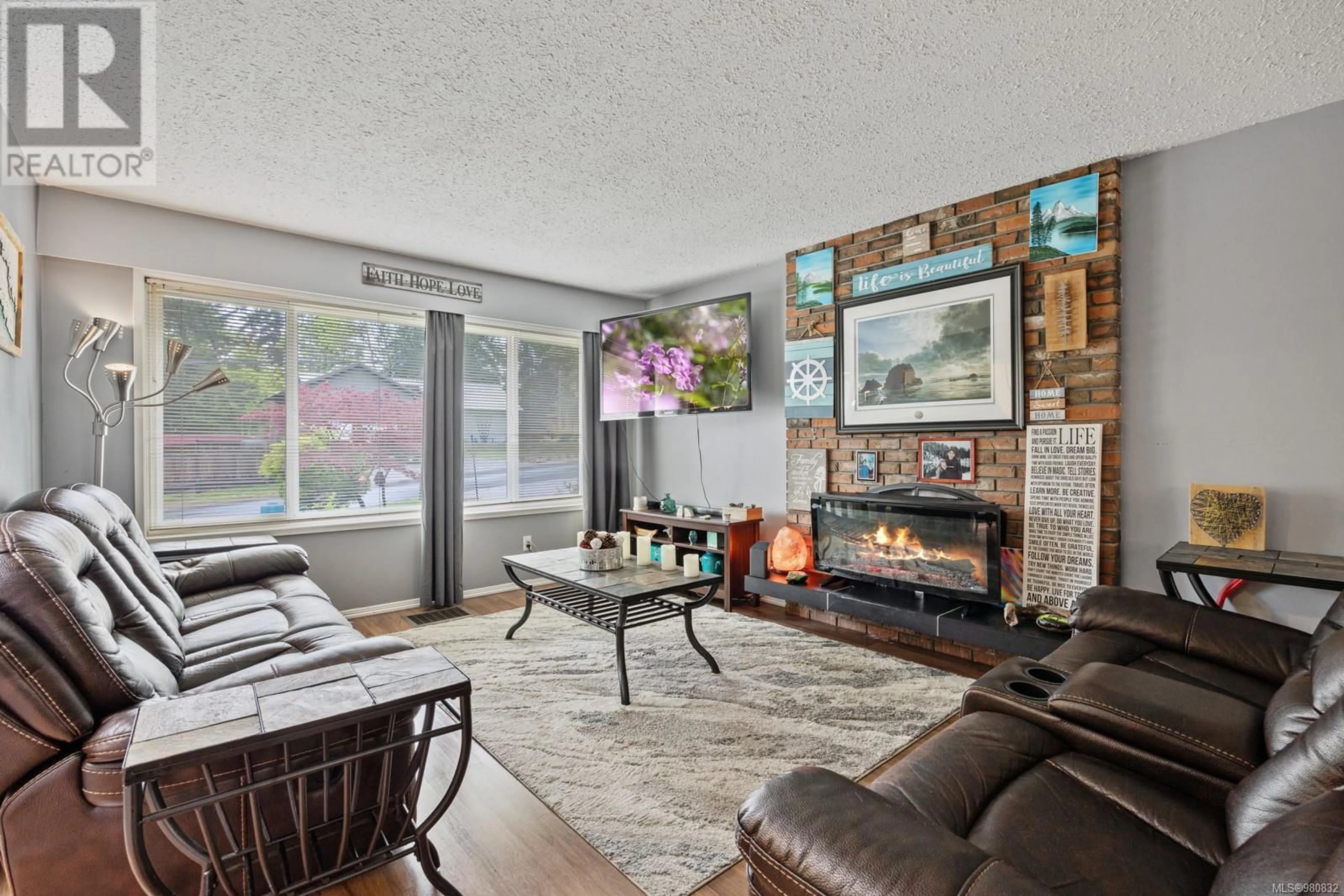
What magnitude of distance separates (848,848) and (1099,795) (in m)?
0.76

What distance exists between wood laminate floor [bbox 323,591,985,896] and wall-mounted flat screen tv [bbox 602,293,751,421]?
8.68 ft

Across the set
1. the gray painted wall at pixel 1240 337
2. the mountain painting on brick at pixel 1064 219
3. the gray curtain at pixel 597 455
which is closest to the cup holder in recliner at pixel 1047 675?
the gray painted wall at pixel 1240 337

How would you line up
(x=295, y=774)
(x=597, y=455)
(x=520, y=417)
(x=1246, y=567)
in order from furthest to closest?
1. (x=597, y=455)
2. (x=520, y=417)
3. (x=1246, y=567)
4. (x=295, y=774)

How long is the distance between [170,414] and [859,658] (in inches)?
162

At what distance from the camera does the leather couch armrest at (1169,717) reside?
1.23 m

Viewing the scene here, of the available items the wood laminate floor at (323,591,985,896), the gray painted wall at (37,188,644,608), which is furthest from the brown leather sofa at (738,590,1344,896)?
the gray painted wall at (37,188,644,608)

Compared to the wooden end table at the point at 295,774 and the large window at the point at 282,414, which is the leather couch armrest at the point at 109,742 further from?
the large window at the point at 282,414

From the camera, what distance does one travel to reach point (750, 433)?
467cm

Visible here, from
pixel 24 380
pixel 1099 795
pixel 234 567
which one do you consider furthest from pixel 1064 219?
pixel 24 380

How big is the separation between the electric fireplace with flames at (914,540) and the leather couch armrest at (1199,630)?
852mm

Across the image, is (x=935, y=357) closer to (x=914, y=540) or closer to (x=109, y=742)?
(x=914, y=540)

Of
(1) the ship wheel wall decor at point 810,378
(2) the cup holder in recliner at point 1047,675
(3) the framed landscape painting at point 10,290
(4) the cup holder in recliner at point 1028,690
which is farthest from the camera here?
(1) the ship wheel wall decor at point 810,378

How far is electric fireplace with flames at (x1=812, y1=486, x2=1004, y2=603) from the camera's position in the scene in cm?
305

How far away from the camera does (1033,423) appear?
307cm
